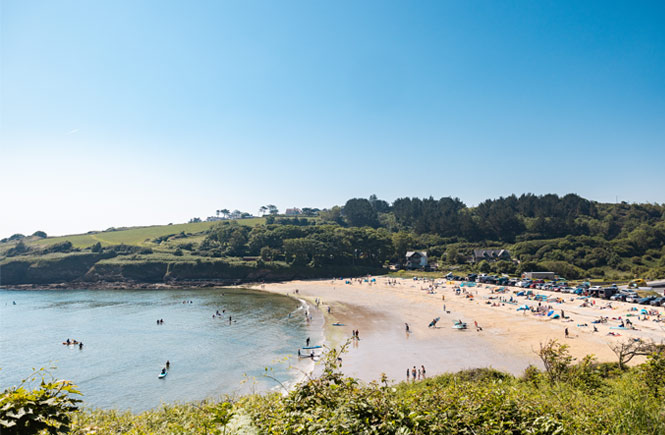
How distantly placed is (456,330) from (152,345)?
34832 mm

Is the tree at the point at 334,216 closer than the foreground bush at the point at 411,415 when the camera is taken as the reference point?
No

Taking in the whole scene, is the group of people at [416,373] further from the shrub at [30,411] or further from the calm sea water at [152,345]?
the shrub at [30,411]

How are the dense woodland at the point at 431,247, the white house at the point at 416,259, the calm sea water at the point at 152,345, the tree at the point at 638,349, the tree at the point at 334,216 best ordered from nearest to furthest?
the tree at the point at 638,349, the calm sea water at the point at 152,345, the dense woodland at the point at 431,247, the white house at the point at 416,259, the tree at the point at 334,216

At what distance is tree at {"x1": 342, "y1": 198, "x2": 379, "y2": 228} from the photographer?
16312 cm

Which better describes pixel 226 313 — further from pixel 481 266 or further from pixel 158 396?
pixel 481 266

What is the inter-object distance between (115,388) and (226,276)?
231 ft

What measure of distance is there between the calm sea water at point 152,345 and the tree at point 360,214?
95.5 metres

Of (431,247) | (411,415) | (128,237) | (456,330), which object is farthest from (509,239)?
(128,237)

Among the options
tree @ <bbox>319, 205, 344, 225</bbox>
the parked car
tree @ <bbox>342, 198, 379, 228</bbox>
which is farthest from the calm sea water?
tree @ <bbox>319, 205, 344, 225</bbox>

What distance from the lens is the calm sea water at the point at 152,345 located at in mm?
27547

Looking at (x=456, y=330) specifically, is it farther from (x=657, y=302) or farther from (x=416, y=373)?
(x=657, y=302)

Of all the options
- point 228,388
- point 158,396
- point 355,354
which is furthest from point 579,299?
point 158,396

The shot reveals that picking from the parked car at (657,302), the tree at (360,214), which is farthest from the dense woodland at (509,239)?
the parked car at (657,302)

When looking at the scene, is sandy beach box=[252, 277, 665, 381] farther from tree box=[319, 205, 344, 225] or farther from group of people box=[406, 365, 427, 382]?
tree box=[319, 205, 344, 225]
